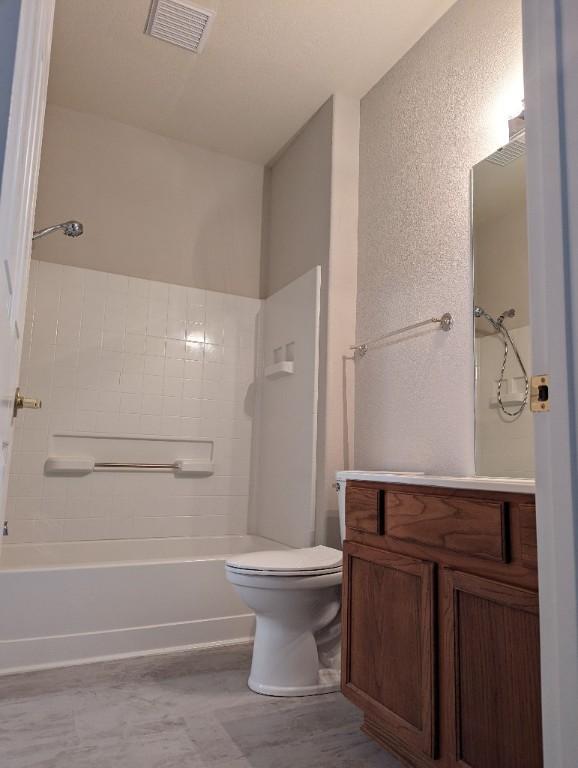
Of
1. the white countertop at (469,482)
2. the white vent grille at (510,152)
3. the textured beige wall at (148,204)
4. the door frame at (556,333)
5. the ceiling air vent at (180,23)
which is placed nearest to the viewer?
the door frame at (556,333)

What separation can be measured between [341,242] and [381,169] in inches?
15.4

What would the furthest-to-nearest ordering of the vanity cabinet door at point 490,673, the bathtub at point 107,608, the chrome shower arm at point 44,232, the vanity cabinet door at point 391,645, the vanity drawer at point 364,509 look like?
1. the chrome shower arm at point 44,232
2. the bathtub at point 107,608
3. the vanity drawer at point 364,509
4. the vanity cabinet door at point 391,645
5. the vanity cabinet door at point 490,673

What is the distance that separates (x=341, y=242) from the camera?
2.80 m

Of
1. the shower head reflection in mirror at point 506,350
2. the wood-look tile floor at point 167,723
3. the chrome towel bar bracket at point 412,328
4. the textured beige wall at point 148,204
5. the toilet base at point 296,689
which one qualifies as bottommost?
the wood-look tile floor at point 167,723

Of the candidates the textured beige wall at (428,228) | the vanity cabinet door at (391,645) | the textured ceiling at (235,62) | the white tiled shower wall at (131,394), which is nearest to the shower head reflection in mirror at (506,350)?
the textured beige wall at (428,228)

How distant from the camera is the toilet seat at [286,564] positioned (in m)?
1.95

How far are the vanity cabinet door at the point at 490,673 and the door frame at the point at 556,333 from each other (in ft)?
1.04

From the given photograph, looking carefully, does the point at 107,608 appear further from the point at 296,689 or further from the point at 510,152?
the point at 510,152

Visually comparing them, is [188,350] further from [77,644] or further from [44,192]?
[77,644]

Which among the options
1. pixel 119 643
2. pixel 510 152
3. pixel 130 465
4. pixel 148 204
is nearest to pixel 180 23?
pixel 148 204

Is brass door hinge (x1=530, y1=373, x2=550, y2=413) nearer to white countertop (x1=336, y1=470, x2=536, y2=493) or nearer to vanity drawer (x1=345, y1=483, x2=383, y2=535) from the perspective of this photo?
white countertop (x1=336, y1=470, x2=536, y2=493)

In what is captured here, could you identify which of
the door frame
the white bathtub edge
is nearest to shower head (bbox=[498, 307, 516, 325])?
the door frame

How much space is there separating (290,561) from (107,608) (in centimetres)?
84

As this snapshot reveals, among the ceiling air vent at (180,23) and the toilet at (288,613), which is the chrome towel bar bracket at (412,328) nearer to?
the toilet at (288,613)
